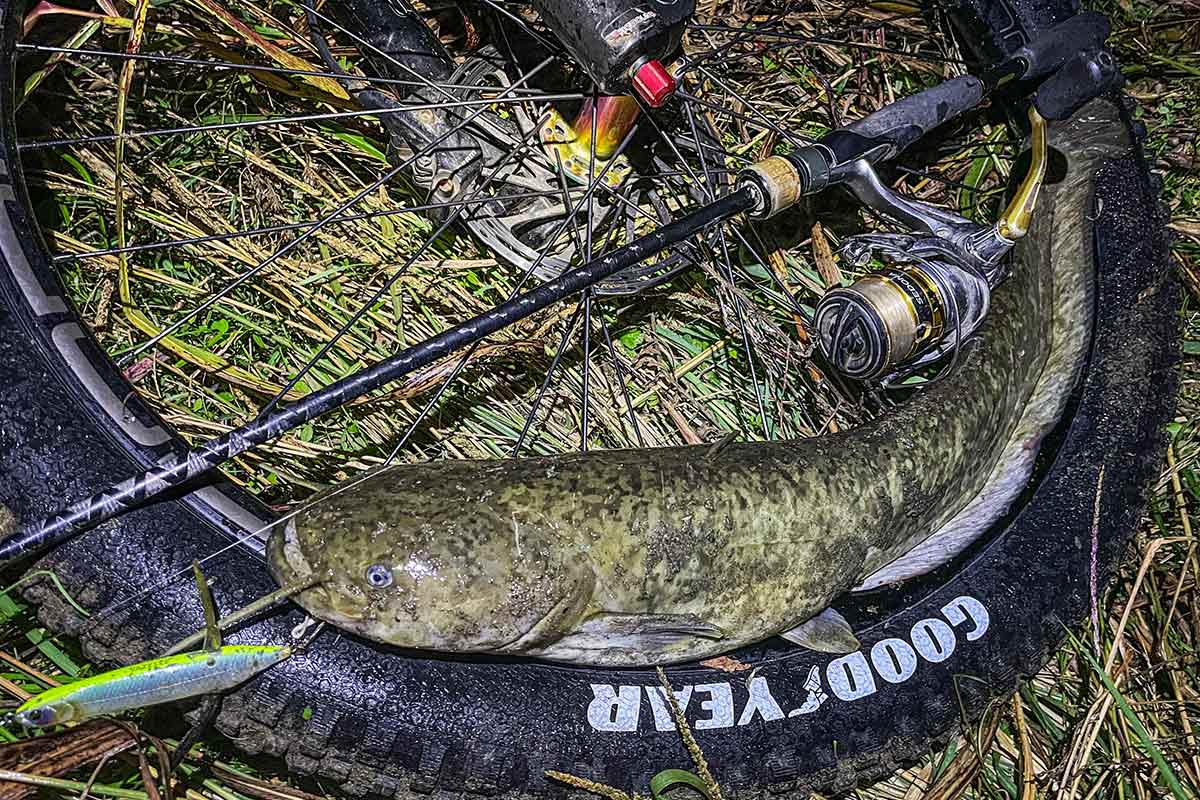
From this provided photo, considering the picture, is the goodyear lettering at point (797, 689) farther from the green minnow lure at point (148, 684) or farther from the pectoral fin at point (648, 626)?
the green minnow lure at point (148, 684)

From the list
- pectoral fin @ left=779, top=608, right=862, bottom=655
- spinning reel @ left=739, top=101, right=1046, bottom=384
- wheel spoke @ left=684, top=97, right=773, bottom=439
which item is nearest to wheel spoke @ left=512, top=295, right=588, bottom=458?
wheel spoke @ left=684, top=97, right=773, bottom=439

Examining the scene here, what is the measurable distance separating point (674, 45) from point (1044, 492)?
1.48m

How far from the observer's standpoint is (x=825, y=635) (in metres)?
2.27

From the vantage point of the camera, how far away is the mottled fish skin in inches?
74.7

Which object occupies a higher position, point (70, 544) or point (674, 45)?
point (70, 544)

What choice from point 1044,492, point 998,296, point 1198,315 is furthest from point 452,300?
point 1198,315

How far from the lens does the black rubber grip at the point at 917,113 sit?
8.21 ft

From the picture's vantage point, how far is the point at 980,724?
95.5 inches

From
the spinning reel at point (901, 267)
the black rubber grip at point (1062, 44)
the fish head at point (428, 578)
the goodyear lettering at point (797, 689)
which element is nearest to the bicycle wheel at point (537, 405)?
the goodyear lettering at point (797, 689)

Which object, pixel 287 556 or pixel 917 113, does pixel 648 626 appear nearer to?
pixel 287 556

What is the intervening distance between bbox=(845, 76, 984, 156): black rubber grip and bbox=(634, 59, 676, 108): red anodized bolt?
0.55 meters

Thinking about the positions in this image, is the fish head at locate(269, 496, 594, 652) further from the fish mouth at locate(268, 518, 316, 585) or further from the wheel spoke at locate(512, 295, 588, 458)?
the wheel spoke at locate(512, 295, 588, 458)

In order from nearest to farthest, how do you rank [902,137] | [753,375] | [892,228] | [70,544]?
[70,544] < [902,137] < [753,375] < [892,228]

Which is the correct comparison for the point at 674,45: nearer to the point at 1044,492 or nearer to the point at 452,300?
the point at 452,300
